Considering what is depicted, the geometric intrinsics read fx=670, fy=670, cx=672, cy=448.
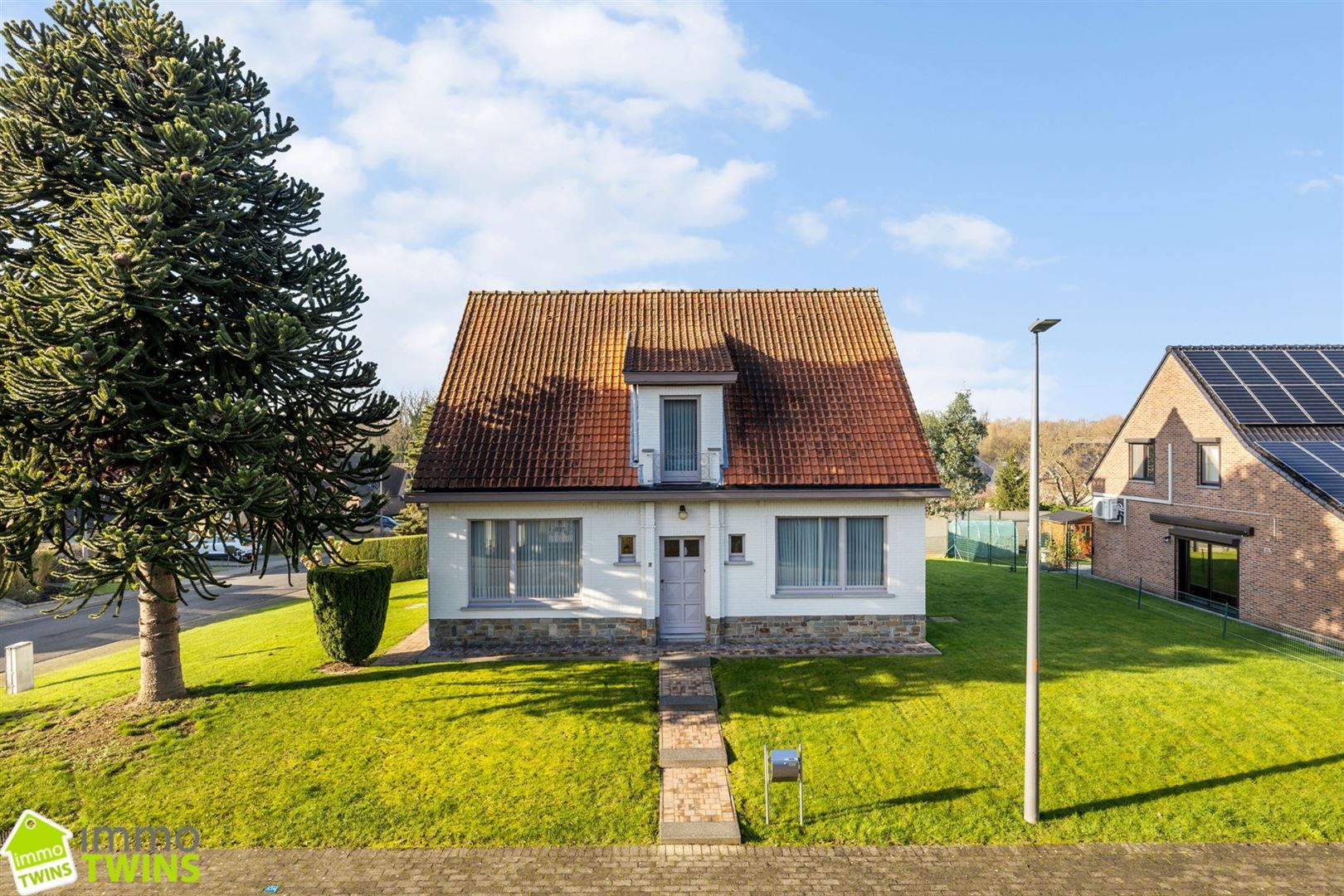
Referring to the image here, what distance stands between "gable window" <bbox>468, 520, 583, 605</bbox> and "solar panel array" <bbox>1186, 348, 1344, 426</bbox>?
17.8 m

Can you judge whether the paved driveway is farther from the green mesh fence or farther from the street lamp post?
the green mesh fence

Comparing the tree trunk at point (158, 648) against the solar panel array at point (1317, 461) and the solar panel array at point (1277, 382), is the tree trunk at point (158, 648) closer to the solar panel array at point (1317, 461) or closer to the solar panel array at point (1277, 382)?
the solar panel array at point (1317, 461)

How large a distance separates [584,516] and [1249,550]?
16731mm

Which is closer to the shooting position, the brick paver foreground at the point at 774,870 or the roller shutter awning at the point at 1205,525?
the brick paver foreground at the point at 774,870

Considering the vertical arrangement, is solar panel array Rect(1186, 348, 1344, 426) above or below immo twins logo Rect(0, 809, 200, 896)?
above

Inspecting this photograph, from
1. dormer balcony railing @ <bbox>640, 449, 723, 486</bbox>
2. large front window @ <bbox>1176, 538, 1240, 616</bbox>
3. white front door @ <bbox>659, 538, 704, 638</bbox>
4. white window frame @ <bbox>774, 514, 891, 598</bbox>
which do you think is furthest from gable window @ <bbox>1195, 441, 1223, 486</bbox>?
white front door @ <bbox>659, 538, 704, 638</bbox>

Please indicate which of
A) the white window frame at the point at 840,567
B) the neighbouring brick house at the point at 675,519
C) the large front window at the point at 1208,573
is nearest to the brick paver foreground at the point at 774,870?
the neighbouring brick house at the point at 675,519

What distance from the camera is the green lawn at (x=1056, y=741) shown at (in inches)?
330

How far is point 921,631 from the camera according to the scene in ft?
47.8

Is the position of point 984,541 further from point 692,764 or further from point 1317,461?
point 692,764

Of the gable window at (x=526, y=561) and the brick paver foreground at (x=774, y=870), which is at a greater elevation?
the gable window at (x=526, y=561)

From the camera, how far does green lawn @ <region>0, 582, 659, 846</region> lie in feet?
27.9

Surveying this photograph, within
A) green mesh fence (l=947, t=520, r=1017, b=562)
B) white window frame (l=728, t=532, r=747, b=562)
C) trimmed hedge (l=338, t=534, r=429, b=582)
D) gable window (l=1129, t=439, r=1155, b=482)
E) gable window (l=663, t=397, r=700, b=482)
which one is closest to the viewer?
white window frame (l=728, t=532, r=747, b=562)

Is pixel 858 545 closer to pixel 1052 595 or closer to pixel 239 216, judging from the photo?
pixel 1052 595
